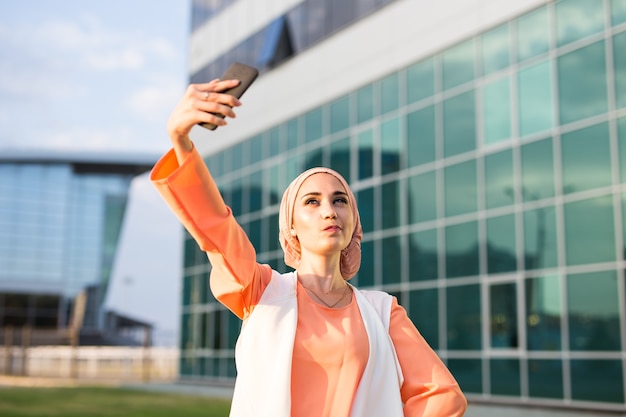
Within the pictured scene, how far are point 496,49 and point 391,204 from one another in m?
4.30

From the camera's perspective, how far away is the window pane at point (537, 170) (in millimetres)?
15094

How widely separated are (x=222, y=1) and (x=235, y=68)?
2652 cm

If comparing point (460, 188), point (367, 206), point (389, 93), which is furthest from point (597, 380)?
point (389, 93)

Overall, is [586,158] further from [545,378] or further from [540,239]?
[545,378]

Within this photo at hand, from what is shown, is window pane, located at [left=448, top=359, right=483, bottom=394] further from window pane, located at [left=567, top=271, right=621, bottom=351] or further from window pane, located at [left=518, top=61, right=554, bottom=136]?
window pane, located at [left=518, top=61, right=554, bottom=136]

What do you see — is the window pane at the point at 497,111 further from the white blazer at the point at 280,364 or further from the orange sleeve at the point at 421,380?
the white blazer at the point at 280,364

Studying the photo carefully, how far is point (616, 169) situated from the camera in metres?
13.9

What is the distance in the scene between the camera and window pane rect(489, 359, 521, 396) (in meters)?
15.4

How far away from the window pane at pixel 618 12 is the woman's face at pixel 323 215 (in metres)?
13.1

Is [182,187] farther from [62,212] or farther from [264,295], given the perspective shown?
[62,212]

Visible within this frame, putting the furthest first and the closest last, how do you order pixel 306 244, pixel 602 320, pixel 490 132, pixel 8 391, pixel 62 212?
1. pixel 62 212
2. pixel 8 391
3. pixel 490 132
4. pixel 602 320
5. pixel 306 244

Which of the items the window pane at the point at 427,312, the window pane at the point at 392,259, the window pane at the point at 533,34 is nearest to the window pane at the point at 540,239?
the window pane at the point at 427,312

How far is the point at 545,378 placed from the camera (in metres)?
14.7

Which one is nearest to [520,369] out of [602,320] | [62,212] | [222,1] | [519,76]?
[602,320]
